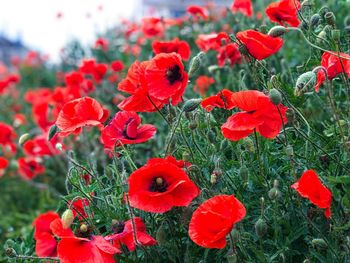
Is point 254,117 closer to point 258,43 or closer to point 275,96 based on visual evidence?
point 275,96

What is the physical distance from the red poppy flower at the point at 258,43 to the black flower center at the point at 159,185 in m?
0.46

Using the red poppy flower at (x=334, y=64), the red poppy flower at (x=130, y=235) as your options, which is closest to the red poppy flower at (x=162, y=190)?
the red poppy flower at (x=130, y=235)

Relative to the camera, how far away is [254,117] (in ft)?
4.84

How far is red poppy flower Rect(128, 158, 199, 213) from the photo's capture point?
145 cm

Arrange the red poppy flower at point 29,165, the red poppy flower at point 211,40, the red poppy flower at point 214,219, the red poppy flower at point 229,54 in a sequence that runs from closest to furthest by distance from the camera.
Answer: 1. the red poppy flower at point 214,219
2. the red poppy flower at point 211,40
3. the red poppy flower at point 229,54
4. the red poppy flower at point 29,165

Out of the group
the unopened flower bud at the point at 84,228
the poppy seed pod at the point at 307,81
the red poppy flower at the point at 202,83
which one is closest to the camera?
the poppy seed pod at the point at 307,81

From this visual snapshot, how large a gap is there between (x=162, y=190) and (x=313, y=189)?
0.37 metres

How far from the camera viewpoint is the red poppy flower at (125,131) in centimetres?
170

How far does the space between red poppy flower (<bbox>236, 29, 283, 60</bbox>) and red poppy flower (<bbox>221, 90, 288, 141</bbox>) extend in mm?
230

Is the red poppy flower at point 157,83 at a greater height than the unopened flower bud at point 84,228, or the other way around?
the red poppy flower at point 157,83

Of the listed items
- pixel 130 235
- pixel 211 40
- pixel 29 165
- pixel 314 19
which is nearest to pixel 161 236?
pixel 130 235

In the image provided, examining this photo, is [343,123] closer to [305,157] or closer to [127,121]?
[305,157]

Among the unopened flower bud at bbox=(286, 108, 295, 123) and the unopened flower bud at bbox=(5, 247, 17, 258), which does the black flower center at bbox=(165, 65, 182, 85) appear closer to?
the unopened flower bud at bbox=(286, 108, 295, 123)

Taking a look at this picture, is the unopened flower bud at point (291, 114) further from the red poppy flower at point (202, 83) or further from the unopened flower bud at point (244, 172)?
the red poppy flower at point (202, 83)
